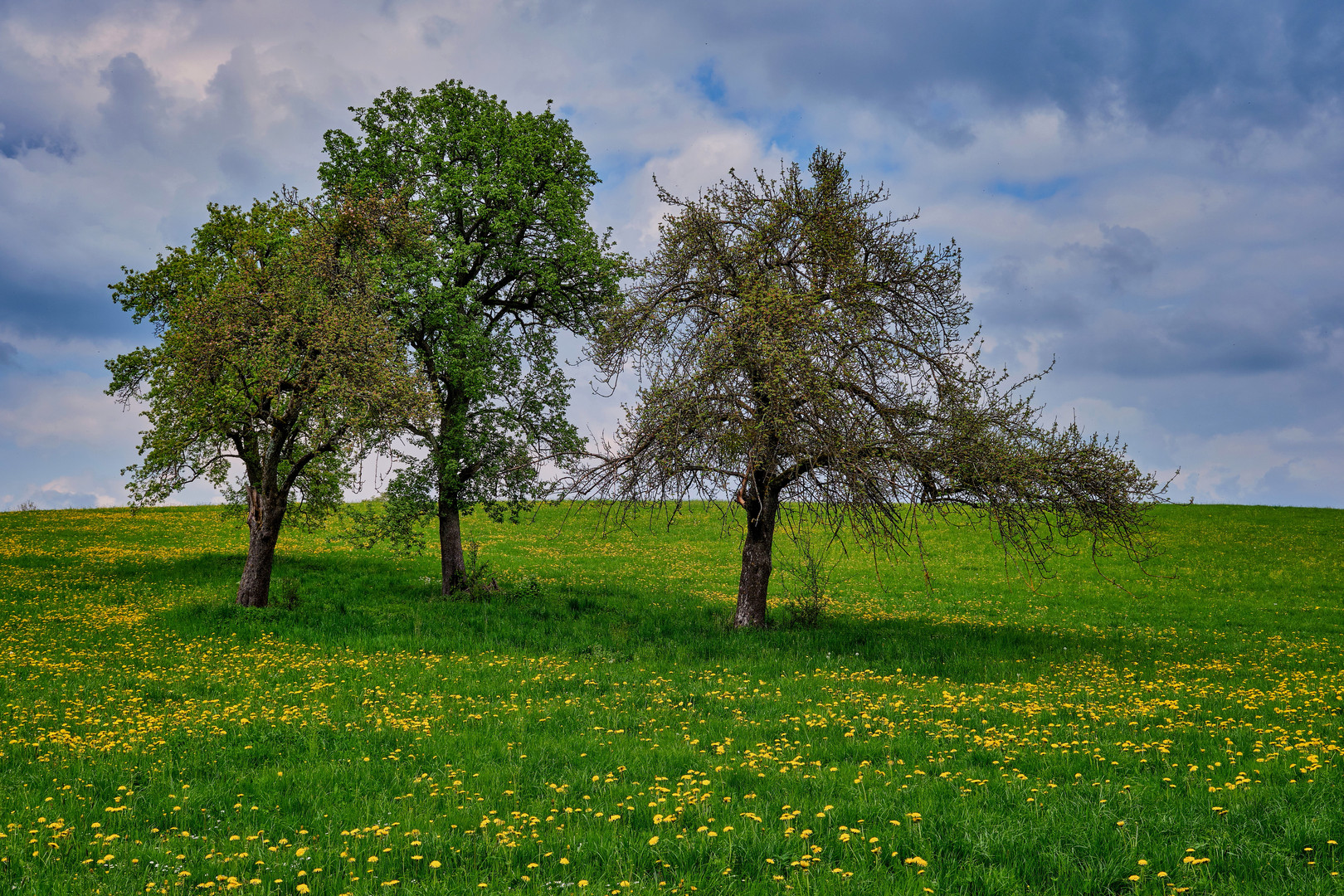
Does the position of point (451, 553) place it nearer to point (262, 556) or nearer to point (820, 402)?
point (262, 556)

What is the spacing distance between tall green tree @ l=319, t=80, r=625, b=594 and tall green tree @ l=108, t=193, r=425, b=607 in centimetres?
143

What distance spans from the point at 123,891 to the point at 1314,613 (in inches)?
1379

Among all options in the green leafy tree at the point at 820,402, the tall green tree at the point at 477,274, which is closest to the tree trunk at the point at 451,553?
the tall green tree at the point at 477,274

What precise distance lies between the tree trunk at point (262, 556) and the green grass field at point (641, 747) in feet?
3.15

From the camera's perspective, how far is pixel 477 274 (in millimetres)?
24484

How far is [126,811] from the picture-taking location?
840 centimetres

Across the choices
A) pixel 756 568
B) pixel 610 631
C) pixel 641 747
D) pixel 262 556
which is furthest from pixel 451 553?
pixel 641 747

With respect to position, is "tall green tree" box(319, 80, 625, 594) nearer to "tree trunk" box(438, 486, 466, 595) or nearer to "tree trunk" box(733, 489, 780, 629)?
"tree trunk" box(438, 486, 466, 595)

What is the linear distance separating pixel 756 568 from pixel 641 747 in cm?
995

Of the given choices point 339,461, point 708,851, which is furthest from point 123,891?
point 339,461

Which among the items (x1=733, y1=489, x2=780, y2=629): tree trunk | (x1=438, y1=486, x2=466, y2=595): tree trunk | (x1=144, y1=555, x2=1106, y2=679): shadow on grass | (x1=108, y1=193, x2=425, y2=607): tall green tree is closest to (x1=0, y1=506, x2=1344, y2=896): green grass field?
(x1=144, y1=555, x2=1106, y2=679): shadow on grass

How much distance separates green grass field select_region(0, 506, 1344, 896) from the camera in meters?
6.65

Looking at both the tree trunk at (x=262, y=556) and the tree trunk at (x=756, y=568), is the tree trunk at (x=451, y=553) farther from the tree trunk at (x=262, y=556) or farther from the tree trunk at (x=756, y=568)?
the tree trunk at (x=756, y=568)

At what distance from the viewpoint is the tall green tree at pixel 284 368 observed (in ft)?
64.5
